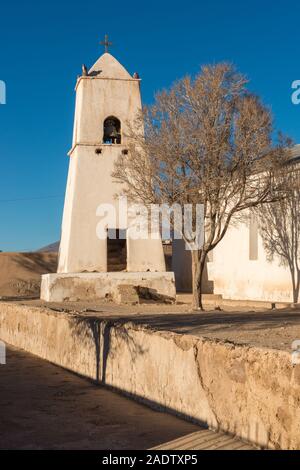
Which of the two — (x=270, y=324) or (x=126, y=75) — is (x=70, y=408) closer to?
(x=270, y=324)

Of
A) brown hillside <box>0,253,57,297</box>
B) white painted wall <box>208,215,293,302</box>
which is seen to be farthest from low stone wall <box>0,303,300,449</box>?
brown hillside <box>0,253,57,297</box>

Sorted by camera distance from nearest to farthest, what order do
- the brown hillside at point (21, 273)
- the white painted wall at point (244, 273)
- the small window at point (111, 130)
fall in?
the white painted wall at point (244, 273) < the small window at point (111, 130) < the brown hillside at point (21, 273)

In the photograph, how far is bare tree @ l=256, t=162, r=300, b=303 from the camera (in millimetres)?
19891

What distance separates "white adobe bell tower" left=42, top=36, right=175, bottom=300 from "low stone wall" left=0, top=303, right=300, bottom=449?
1161cm

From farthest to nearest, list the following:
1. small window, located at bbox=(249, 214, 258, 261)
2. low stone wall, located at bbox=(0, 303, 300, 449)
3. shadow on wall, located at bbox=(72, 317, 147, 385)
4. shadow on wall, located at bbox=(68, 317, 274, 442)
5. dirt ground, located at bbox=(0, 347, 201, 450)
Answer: small window, located at bbox=(249, 214, 258, 261) → shadow on wall, located at bbox=(72, 317, 147, 385) → shadow on wall, located at bbox=(68, 317, 274, 442) → dirt ground, located at bbox=(0, 347, 201, 450) → low stone wall, located at bbox=(0, 303, 300, 449)

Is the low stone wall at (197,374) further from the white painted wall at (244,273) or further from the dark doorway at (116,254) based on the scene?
the dark doorway at (116,254)

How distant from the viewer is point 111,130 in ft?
77.6

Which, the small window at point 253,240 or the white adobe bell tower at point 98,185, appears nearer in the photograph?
the white adobe bell tower at point 98,185

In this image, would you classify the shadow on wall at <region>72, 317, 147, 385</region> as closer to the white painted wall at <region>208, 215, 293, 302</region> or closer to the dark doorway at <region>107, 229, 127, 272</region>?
the white painted wall at <region>208, 215, 293, 302</region>

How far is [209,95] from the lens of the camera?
1800 cm

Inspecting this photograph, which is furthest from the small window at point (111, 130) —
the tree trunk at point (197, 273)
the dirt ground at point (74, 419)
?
the dirt ground at point (74, 419)

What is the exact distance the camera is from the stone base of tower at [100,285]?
71.9 feet

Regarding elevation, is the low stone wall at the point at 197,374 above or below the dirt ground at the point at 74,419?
above

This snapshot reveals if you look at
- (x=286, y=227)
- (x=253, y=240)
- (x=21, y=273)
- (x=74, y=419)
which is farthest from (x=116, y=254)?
(x=74, y=419)
